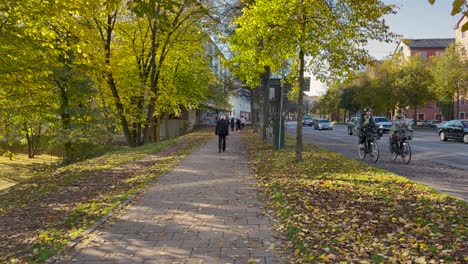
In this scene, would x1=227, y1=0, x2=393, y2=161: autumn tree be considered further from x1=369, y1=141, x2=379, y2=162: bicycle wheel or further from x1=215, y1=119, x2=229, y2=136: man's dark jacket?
x1=215, y1=119, x2=229, y2=136: man's dark jacket

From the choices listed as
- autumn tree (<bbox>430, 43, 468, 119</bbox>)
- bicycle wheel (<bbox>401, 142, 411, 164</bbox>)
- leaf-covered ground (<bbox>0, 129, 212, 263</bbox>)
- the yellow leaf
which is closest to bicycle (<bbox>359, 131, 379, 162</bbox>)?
bicycle wheel (<bbox>401, 142, 411, 164</bbox>)

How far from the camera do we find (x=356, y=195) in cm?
754

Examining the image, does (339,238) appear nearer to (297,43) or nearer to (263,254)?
(263,254)

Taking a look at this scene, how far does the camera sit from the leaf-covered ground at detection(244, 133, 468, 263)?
15.0ft

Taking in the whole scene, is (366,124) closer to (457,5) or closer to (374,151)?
(374,151)

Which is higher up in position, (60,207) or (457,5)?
(457,5)

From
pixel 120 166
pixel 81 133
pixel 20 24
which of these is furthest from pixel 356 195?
pixel 81 133

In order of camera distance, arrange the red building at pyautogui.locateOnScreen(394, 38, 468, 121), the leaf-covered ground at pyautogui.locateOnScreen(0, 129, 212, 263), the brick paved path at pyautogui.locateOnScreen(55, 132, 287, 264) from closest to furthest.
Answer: the brick paved path at pyautogui.locateOnScreen(55, 132, 287, 264)
the leaf-covered ground at pyautogui.locateOnScreen(0, 129, 212, 263)
the red building at pyautogui.locateOnScreen(394, 38, 468, 121)

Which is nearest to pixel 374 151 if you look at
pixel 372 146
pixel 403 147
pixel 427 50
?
pixel 372 146

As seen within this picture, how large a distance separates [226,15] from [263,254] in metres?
19.2

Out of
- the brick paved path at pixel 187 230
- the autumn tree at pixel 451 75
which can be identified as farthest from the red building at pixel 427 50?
the brick paved path at pixel 187 230

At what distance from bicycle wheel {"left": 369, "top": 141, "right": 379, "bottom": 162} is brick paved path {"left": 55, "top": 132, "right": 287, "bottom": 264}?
6210mm

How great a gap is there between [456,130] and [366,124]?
49.5 ft

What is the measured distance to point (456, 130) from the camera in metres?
25.9
